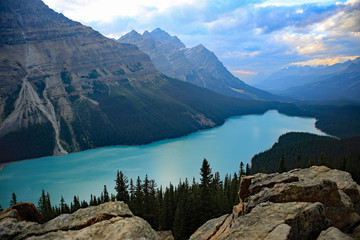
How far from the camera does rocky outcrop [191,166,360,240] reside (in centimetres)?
900

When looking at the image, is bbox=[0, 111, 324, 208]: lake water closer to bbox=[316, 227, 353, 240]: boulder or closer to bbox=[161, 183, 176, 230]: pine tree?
bbox=[161, 183, 176, 230]: pine tree

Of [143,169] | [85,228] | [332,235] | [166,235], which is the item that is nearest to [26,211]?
[85,228]

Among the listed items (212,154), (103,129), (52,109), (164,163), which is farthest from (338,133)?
(52,109)

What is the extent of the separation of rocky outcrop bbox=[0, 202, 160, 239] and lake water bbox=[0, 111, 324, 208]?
6486cm

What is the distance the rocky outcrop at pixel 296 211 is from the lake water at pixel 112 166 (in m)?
65.4

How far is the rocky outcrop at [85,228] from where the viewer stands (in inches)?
346

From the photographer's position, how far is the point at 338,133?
16475cm

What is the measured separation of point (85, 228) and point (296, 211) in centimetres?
885

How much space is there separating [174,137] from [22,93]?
11477cm

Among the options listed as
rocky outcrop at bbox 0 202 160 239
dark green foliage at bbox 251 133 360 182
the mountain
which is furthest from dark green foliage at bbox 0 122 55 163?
rocky outcrop at bbox 0 202 160 239

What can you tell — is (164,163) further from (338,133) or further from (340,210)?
(338,133)

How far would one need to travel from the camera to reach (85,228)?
932 centimetres

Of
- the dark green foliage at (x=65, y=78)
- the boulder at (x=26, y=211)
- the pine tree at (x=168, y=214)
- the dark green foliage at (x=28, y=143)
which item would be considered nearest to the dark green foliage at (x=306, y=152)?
the pine tree at (x=168, y=214)

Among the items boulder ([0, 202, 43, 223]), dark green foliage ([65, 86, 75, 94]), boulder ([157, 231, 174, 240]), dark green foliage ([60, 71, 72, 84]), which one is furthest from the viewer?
dark green foliage ([60, 71, 72, 84])
